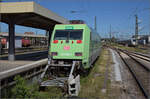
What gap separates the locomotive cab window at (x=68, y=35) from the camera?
9781mm

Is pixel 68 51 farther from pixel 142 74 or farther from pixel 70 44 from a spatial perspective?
pixel 142 74

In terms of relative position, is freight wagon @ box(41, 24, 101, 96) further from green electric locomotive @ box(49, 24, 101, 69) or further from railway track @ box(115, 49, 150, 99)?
railway track @ box(115, 49, 150, 99)

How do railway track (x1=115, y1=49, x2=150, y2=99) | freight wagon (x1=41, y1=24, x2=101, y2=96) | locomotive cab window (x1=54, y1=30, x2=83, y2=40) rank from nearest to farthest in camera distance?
railway track (x1=115, y1=49, x2=150, y2=99) < freight wagon (x1=41, y1=24, x2=101, y2=96) < locomotive cab window (x1=54, y1=30, x2=83, y2=40)

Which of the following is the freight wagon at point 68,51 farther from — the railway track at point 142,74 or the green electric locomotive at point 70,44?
the railway track at point 142,74

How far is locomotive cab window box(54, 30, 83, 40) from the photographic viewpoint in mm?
9781

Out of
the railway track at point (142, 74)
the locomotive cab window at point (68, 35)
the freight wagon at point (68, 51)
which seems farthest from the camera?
the locomotive cab window at point (68, 35)

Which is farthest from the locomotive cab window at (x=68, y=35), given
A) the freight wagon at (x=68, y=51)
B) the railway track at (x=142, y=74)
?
the railway track at (x=142, y=74)

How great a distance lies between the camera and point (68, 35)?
9898mm

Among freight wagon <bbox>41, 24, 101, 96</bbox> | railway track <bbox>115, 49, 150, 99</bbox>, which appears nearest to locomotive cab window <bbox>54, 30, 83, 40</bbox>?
freight wagon <bbox>41, 24, 101, 96</bbox>

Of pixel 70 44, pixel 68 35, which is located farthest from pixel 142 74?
pixel 68 35

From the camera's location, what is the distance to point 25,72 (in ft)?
23.9

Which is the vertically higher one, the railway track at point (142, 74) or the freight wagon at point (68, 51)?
the freight wagon at point (68, 51)

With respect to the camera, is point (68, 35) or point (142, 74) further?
point (142, 74)

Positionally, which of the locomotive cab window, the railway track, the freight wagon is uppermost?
the locomotive cab window
